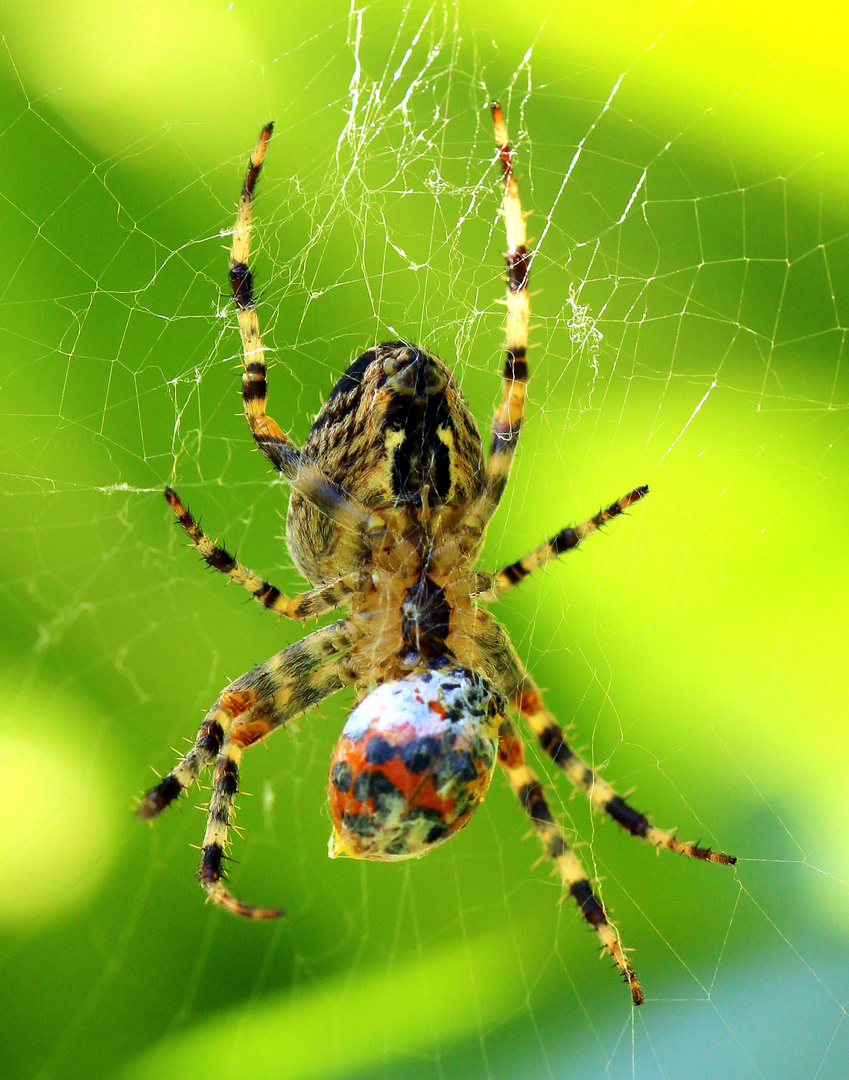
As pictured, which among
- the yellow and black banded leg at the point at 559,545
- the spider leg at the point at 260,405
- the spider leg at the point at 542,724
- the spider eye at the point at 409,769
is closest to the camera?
the spider eye at the point at 409,769

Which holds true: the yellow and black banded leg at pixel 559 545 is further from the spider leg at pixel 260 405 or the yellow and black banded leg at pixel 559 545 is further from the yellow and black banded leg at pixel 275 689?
the yellow and black banded leg at pixel 275 689

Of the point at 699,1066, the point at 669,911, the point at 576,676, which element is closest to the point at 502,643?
the point at 576,676

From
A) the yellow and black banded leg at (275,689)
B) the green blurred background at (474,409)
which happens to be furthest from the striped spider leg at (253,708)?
the green blurred background at (474,409)

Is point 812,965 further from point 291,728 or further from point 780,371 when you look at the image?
point 780,371

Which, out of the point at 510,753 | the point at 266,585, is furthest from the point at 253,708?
the point at 510,753

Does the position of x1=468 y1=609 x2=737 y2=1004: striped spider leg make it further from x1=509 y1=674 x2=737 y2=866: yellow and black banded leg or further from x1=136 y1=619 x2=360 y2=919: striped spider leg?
Result: x1=136 y1=619 x2=360 y2=919: striped spider leg

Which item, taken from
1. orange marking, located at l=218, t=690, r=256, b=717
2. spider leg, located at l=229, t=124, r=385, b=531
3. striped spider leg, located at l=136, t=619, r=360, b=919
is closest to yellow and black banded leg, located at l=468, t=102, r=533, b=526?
spider leg, located at l=229, t=124, r=385, b=531
